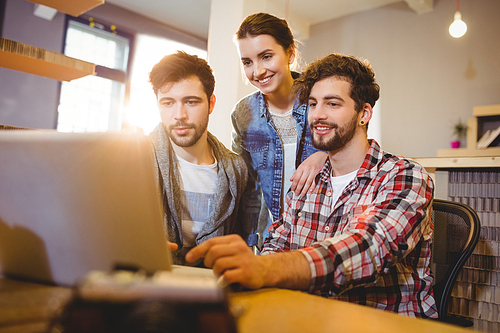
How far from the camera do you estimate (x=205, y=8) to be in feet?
16.8

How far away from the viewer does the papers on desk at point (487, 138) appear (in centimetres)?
360

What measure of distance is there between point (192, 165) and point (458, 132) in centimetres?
375

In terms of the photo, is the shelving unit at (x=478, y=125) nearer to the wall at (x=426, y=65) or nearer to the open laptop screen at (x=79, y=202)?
the wall at (x=426, y=65)

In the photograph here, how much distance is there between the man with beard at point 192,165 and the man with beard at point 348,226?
30cm

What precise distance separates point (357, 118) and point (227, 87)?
1.93 meters

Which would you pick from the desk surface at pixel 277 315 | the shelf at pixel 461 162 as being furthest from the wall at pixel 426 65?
the desk surface at pixel 277 315

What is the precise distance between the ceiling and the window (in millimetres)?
569

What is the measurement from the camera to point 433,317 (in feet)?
3.44

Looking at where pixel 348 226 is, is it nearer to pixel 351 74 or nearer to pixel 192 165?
pixel 351 74

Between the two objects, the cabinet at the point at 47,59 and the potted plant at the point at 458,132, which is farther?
the potted plant at the point at 458,132

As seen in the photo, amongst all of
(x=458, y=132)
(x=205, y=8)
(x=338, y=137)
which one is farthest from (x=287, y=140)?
(x=205, y=8)

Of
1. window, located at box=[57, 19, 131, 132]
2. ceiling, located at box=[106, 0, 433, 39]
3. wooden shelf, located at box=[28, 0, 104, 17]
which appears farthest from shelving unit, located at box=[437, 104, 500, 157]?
window, located at box=[57, 19, 131, 132]

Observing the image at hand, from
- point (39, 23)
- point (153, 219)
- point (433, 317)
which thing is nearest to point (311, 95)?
point (433, 317)

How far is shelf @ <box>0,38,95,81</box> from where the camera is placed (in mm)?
1436
